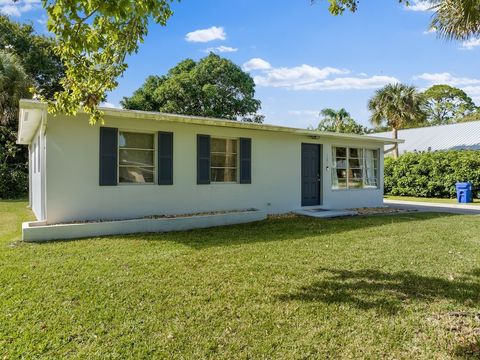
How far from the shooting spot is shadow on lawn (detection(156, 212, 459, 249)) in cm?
726

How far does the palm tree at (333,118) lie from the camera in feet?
120

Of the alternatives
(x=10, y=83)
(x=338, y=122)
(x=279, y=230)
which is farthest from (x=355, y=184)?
(x=338, y=122)

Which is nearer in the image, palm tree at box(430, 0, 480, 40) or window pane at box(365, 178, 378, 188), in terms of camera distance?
palm tree at box(430, 0, 480, 40)

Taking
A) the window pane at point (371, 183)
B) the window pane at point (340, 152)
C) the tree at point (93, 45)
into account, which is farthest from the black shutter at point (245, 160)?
the window pane at point (371, 183)

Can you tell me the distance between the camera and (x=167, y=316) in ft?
11.7

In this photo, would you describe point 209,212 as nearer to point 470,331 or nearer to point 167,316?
Result: point 167,316

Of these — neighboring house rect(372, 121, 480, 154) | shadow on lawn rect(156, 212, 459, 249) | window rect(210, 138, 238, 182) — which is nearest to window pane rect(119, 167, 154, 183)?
shadow on lawn rect(156, 212, 459, 249)

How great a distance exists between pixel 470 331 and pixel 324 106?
117 ft

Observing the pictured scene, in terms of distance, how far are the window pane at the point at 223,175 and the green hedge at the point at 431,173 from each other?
43.0 ft

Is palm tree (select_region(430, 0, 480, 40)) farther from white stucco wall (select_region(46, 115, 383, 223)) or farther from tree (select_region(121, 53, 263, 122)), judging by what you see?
tree (select_region(121, 53, 263, 122))

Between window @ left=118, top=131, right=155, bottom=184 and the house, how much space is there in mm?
24

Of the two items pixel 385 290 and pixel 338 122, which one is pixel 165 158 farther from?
pixel 338 122

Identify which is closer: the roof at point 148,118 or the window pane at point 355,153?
the roof at point 148,118

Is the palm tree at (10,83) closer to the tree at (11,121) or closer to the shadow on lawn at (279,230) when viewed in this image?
the tree at (11,121)
